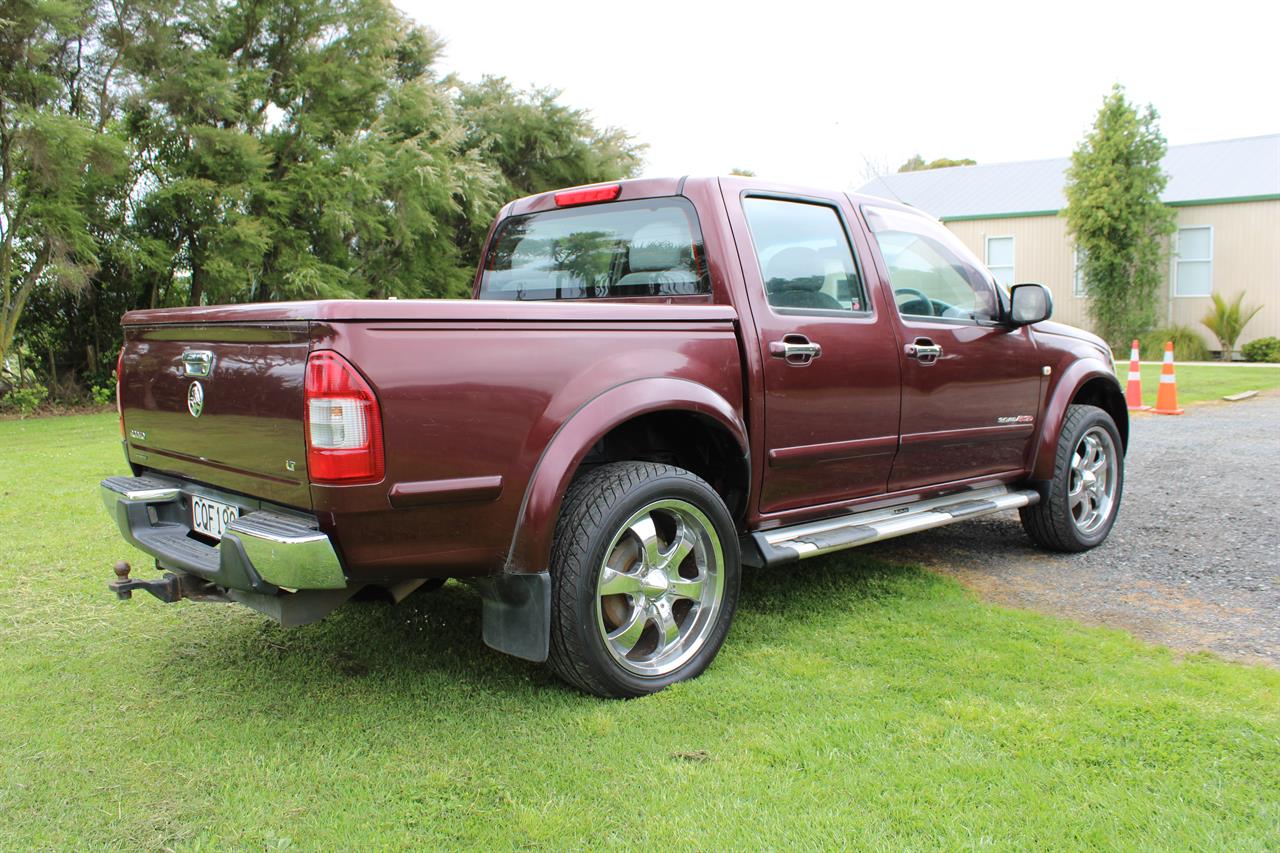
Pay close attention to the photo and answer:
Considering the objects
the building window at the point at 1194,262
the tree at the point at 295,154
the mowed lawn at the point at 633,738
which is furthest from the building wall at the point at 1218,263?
the mowed lawn at the point at 633,738

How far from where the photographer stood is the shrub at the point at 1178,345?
898 inches

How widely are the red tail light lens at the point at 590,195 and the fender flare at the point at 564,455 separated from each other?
116cm

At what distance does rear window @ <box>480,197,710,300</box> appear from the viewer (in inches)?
157

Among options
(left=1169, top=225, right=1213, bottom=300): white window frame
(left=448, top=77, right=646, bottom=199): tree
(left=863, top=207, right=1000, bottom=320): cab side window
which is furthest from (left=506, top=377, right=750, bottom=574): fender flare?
(left=1169, top=225, right=1213, bottom=300): white window frame

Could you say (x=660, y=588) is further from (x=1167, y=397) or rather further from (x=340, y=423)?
(x=1167, y=397)

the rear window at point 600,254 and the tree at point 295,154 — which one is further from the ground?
the tree at point 295,154

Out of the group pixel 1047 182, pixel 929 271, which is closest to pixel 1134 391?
pixel 929 271

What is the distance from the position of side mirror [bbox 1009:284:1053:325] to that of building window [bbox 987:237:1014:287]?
23.2 m

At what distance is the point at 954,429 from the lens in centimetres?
468

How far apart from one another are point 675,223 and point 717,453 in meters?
0.96

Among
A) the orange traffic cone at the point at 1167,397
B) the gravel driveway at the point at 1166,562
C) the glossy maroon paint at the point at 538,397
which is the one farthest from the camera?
the orange traffic cone at the point at 1167,397

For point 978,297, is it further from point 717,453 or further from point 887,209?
point 717,453

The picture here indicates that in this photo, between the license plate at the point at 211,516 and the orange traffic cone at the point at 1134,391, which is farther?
the orange traffic cone at the point at 1134,391

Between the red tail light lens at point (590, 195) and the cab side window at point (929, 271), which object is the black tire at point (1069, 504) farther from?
the red tail light lens at point (590, 195)
